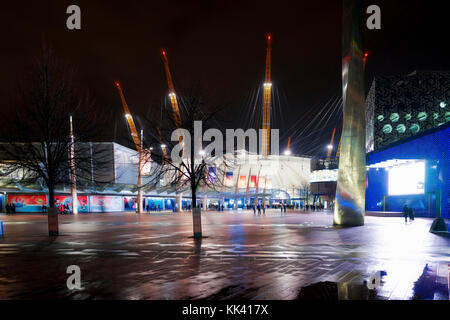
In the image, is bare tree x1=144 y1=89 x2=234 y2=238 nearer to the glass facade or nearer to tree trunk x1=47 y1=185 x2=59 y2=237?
tree trunk x1=47 y1=185 x2=59 y2=237

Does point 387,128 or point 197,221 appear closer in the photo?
point 197,221

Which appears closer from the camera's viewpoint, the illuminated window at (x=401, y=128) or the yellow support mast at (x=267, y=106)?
the illuminated window at (x=401, y=128)

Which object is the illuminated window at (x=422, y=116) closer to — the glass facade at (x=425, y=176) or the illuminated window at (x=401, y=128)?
the illuminated window at (x=401, y=128)

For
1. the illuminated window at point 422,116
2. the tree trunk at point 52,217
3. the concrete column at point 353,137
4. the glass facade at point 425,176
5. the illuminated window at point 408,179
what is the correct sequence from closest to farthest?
the tree trunk at point 52,217 → the concrete column at point 353,137 → the glass facade at point 425,176 → the illuminated window at point 408,179 → the illuminated window at point 422,116

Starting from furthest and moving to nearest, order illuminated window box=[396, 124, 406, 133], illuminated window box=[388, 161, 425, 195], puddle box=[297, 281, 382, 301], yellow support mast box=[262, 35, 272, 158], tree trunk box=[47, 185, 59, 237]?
yellow support mast box=[262, 35, 272, 158] < illuminated window box=[396, 124, 406, 133] < illuminated window box=[388, 161, 425, 195] < tree trunk box=[47, 185, 59, 237] < puddle box=[297, 281, 382, 301]

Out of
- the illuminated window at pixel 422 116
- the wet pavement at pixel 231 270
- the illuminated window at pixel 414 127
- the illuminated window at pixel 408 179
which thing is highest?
the illuminated window at pixel 422 116

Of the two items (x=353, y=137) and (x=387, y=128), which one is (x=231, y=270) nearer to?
(x=353, y=137)

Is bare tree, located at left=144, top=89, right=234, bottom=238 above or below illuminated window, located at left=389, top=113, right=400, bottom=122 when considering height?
below

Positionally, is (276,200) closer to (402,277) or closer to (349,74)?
(349,74)

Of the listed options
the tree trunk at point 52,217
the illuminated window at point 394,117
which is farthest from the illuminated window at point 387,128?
the tree trunk at point 52,217

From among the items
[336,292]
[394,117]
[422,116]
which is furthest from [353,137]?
[422,116]

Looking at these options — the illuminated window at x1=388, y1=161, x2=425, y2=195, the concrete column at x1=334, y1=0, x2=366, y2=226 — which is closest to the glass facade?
the illuminated window at x1=388, y1=161, x2=425, y2=195
